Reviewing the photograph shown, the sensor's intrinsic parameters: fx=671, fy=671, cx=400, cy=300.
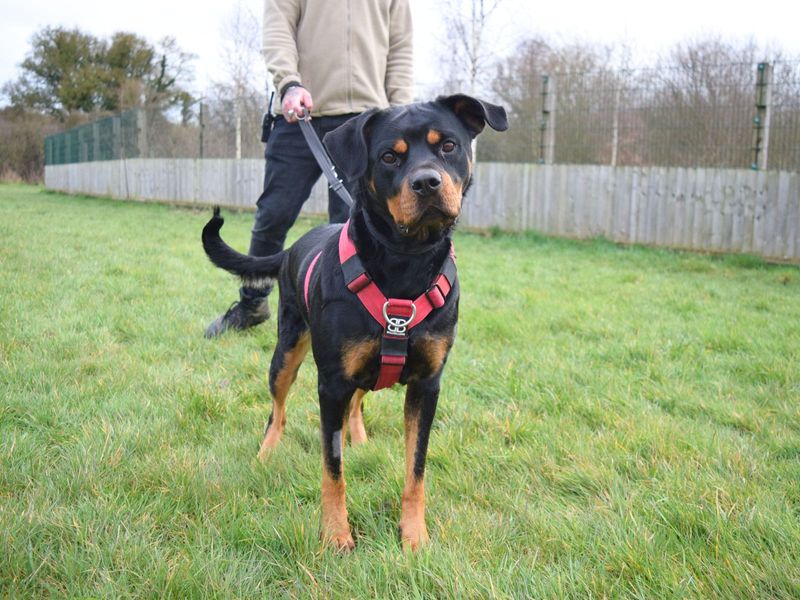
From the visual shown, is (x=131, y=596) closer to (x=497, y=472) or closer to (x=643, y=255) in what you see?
(x=497, y=472)

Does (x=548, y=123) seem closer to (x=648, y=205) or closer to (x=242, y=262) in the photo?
(x=648, y=205)

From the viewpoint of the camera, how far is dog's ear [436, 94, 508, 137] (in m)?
2.56

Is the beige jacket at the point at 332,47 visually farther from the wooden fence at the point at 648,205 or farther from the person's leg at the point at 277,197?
the wooden fence at the point at 648,205

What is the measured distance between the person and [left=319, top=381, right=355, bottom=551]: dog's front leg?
6.23 ft

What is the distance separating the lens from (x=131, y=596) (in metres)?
1.79

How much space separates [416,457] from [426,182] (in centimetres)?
93

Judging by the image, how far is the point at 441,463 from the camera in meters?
2.78

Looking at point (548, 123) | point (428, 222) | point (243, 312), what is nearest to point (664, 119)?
point (548, 123)

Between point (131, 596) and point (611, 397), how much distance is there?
8.30 ft

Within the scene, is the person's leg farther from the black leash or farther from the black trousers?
the black leash

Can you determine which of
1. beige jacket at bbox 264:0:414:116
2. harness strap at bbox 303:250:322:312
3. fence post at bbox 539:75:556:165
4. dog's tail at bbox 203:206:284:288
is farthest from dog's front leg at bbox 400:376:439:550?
fence post at bbox 539:75:556:165

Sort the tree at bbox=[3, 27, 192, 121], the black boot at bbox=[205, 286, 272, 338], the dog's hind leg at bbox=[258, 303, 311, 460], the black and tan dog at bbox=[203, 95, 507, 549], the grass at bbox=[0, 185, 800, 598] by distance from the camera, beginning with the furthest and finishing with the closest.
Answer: the tree at bbox=[3, 27, 192, 121], the black boot at bbox=[205, 286, 272, 338], the dog's hind leg at bbox=[258, 303, 311, 460], the black and tan dog at bbox=[203, 95, 507, 549], the grass at bbox=[0, 185, 800, 598]

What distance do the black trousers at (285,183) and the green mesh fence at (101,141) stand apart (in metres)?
17.1

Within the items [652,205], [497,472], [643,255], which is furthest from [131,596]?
[652,205]
